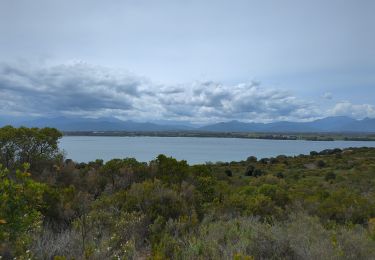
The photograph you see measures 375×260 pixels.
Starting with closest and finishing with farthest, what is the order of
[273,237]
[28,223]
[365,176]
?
[28,223], [273,237], [365,176]

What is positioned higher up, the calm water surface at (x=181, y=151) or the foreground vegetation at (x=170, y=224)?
the foreground vegetation at (x=170, y=224)

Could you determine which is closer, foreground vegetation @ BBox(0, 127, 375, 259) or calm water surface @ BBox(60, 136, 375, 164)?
foreground vegetation @ BBox(0, 127, 375, 259)

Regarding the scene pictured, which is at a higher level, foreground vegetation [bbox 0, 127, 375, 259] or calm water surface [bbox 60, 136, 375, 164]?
foreground vegetation [bbox 0, 127, 375, 259]

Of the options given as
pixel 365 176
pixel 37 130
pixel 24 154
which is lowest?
pixel 365 176

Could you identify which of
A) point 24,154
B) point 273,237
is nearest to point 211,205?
point 273,237

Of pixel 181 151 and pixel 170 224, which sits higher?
pixel 170 224

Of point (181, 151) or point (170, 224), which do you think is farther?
point (181, 151)

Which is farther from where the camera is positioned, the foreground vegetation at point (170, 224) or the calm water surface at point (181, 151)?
the calm water surface at point (181, 151)

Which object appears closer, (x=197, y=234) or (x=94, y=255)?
(x=94, y=255)

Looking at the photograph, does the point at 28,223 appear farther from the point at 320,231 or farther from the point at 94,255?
the point at 320,231

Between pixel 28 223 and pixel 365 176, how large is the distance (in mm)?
25329

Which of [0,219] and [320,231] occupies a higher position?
[0,219]

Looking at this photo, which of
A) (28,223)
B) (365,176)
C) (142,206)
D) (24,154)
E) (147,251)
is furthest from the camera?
(365,176)

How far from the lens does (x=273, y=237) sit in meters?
5.06
